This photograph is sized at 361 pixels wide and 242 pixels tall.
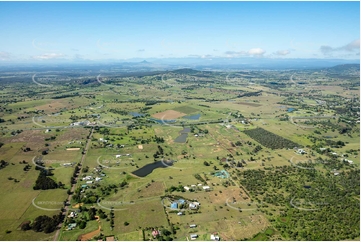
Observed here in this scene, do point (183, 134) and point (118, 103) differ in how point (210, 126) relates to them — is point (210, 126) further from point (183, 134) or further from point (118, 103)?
point (118, 103)

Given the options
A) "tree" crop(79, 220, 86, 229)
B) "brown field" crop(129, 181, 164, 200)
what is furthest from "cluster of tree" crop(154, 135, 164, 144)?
"tree" crop(79, 220, 86, 229)

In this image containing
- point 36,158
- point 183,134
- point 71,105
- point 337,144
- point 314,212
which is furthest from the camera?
point 71,105

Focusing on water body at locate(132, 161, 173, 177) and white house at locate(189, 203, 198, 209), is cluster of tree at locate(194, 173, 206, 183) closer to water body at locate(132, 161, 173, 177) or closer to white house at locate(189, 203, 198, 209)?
water body at locate(132, 161, 173, 177)

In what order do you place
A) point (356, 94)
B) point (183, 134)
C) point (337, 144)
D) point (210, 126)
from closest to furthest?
point (337, 144) < point (183, 134) < point (210, 126) < point (356, 94)

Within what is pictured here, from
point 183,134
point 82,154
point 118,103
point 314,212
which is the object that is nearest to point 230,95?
point 118,103

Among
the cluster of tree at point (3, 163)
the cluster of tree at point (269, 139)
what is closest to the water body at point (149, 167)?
the cluster of tree at point (3, 163)

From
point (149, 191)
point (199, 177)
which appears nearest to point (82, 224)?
point (149, 191)

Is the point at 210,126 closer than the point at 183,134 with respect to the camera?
No

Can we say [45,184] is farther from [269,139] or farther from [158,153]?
[269,139]
